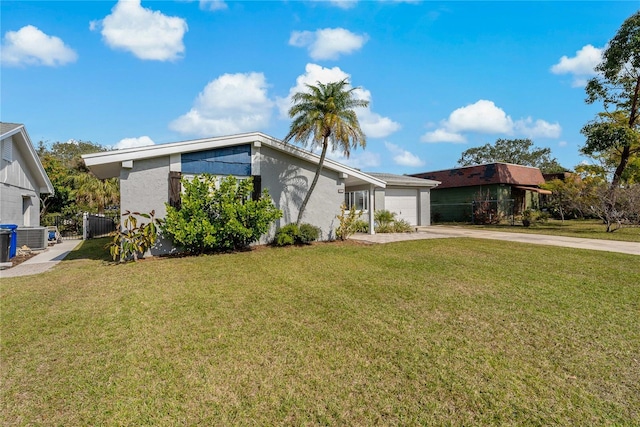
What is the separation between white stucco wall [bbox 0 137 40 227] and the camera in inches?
467

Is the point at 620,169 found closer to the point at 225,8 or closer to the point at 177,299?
the point at 225,8

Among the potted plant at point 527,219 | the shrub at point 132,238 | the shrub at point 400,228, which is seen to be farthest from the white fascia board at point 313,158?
the potted plant at point 527,219

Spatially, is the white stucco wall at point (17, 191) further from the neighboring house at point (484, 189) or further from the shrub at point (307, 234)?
the neighboring house at point (484, 189)

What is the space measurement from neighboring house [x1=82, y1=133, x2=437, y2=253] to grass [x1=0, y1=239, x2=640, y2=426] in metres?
3.45

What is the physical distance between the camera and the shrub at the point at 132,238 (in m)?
8.88

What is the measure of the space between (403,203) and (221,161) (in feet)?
42.1

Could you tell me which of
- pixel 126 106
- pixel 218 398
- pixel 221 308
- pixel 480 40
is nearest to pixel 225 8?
pixel 126 106

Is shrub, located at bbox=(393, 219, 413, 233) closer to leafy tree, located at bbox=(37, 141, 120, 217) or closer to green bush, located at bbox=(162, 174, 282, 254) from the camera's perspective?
green bush, located at bbox=(162, 174, 282, 254)

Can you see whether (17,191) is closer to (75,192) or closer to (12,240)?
(12,240)

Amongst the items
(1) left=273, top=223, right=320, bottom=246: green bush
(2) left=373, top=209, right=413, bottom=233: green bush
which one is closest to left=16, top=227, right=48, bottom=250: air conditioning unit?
(1) left=273, top=223, right=320, bottom=246: green bush

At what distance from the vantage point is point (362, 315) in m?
4.69

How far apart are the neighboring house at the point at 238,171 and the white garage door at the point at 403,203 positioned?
4.34 meters

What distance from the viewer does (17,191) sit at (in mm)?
13117

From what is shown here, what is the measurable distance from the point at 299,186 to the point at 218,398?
10.1 metres
